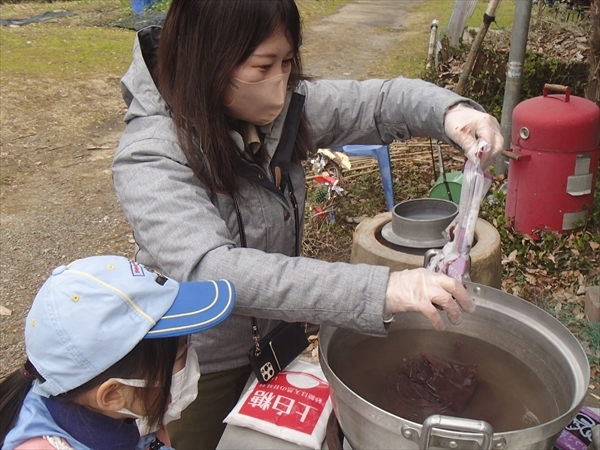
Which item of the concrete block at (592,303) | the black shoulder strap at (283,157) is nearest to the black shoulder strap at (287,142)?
the black shoulder strap at (283,157)

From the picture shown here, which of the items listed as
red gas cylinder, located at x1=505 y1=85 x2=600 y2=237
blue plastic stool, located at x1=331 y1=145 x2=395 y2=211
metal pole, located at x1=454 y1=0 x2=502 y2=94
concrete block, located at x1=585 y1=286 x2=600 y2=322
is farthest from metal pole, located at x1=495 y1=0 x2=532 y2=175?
concrete block, located at x1=585 y1=286 x2=600 y2=322

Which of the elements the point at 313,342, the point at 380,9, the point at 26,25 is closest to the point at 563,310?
the point at 313,342

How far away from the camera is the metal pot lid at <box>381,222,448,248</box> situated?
2.54 meters

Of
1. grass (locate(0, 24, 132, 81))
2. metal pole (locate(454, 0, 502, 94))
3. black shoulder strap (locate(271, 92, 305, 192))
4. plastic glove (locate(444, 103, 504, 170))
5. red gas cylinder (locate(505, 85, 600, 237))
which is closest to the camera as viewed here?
plastic glove (locate(444, 103, 504, 170))

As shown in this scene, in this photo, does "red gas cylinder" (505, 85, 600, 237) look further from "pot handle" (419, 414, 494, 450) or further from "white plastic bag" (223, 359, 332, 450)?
"pot handle" (419, 414, 494, 450)

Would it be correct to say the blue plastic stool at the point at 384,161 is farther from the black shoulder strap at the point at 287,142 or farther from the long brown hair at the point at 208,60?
the long brown hair at the point at 208,60

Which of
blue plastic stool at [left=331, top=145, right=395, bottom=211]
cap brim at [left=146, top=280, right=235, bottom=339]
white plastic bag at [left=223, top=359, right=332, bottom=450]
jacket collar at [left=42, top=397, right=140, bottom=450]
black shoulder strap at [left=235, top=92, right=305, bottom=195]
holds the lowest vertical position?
blue plastic stool at [left=331, top=145, right=395, bottom=211]

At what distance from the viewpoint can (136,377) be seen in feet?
4.56

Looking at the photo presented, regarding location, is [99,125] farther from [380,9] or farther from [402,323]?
[380,9]

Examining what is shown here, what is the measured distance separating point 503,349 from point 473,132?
63 centimetres

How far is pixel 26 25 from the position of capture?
1177 centimetres

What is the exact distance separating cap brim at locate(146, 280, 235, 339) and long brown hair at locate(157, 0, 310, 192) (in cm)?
35

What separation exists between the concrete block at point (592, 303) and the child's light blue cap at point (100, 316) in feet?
9.89

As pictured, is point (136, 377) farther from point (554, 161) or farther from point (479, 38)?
point (479, 38)
